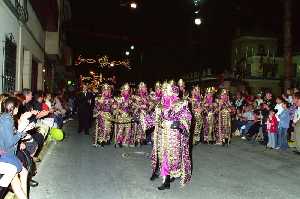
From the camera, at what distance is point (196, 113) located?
636 inches

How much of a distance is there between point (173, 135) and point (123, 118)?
21.7 feet

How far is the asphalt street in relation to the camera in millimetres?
8234

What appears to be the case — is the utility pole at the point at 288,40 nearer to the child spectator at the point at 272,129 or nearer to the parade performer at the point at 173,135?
the child spectator at the point at 272,129

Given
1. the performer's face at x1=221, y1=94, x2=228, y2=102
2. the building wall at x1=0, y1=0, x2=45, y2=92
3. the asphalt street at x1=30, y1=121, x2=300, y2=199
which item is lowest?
the asphalt street at x1=30, y1=121, x2=300, y2=199

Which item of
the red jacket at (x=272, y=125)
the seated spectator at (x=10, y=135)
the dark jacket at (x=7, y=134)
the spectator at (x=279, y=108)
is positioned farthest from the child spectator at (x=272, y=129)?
the dark jacket at (x=7, y=134)

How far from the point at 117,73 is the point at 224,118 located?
66692 mm

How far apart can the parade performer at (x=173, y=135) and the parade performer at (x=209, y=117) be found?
25.2 feet

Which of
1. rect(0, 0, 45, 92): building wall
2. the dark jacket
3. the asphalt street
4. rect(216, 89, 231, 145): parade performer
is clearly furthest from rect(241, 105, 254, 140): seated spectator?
the dark jacket

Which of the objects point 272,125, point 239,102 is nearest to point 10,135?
point 272,125

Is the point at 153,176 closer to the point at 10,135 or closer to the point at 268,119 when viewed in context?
the point at 10,135

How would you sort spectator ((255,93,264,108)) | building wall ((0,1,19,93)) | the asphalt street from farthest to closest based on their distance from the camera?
spectator ((255,93,264,108))
building wall ((0,1,19,93))
the asphalt street

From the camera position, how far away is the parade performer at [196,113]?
16.0 m

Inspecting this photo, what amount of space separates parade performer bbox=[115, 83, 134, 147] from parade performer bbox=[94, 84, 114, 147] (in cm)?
25

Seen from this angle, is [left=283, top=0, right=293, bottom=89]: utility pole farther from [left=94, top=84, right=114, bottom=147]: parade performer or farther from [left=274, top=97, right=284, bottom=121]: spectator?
[left=94, top=84, right=114, bottom=147]: parade performer
